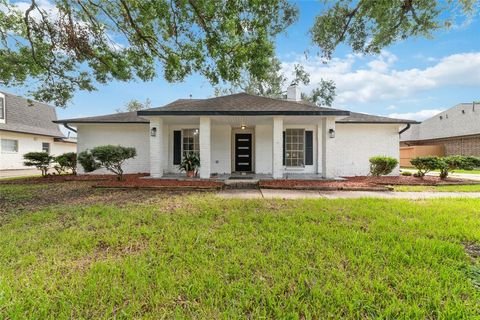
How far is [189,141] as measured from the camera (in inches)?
447

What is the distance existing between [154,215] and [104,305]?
8.63ft

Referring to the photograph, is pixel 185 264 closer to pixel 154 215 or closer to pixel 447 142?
pixel 154 215

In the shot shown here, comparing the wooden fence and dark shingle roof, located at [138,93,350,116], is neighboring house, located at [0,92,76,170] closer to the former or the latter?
dark shingle roof, located at [138,93,350,116]

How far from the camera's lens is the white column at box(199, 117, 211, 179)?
9.19 m

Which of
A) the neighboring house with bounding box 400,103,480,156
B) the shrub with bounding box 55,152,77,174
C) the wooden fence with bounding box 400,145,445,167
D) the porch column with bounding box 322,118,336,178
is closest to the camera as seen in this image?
the porch column with bounding box 322,118,336,178

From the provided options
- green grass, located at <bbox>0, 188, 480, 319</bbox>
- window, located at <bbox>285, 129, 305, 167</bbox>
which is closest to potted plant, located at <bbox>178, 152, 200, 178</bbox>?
window, located at <bbox>285, 129, 305, 167</bbox>

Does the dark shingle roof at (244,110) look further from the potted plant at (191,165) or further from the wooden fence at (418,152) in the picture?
the wooden fence at (418,152)

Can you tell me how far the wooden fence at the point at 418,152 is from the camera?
19703 millimetres

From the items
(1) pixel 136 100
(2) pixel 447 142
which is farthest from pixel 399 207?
(1) pixel 136 100

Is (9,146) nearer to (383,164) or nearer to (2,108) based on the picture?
(2,108)

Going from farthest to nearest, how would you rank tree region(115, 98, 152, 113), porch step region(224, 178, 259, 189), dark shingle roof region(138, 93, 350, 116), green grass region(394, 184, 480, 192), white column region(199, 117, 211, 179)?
1. tree region(115, 98, 152, 113)
2. white column region(199, 117, 211, 179)
3. dark shingle roof region(138, 93, 350, 116)
4. porch step region(224, 178, 259, 189)
5. green grass region(394, 184, 480, 192)

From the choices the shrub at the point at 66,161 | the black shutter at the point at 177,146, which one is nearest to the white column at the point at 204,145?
the black shutter at the point at 177,146

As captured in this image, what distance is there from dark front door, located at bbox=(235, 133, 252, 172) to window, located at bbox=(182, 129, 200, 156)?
2.14 m

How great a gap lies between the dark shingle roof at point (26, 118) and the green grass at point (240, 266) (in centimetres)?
1964
